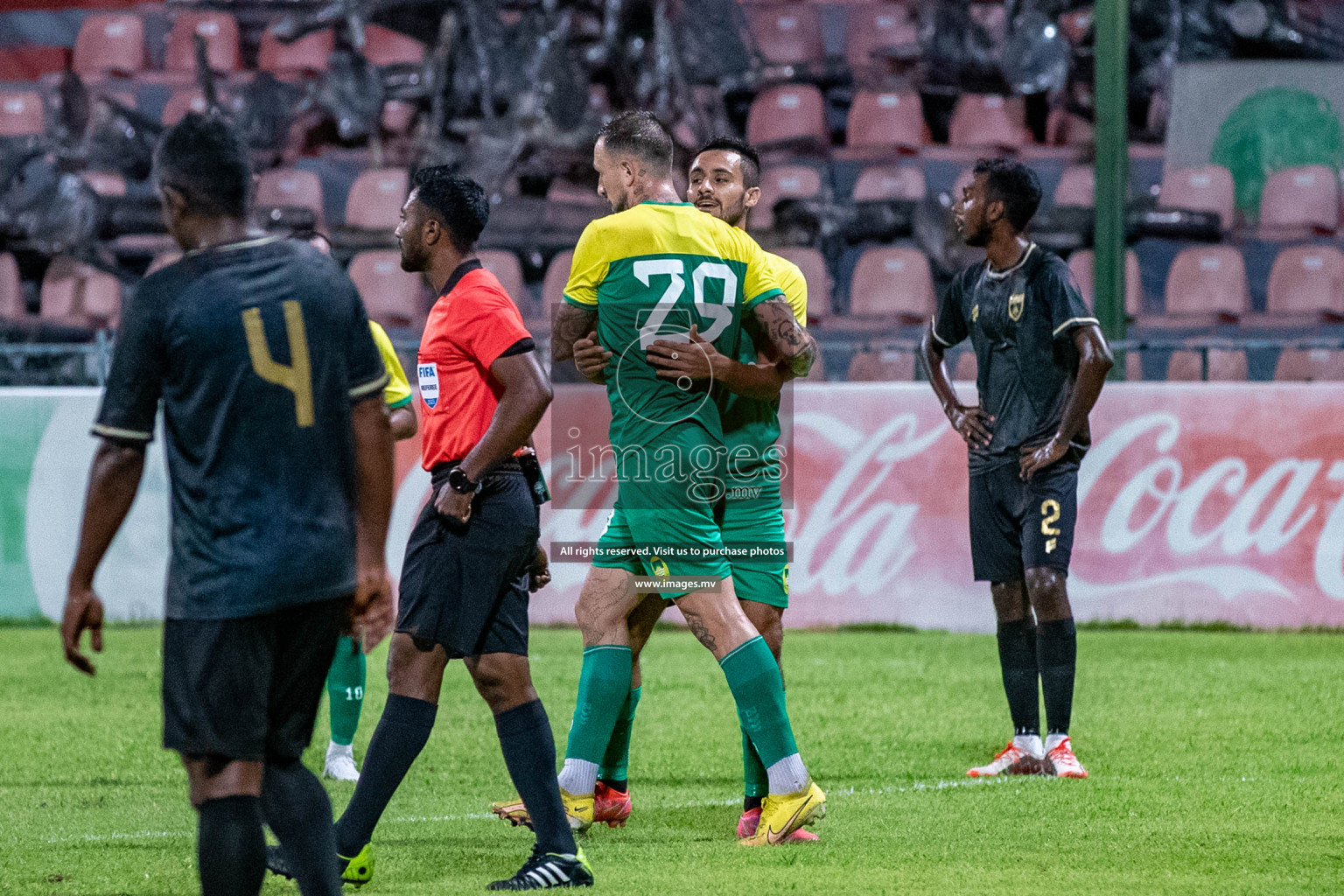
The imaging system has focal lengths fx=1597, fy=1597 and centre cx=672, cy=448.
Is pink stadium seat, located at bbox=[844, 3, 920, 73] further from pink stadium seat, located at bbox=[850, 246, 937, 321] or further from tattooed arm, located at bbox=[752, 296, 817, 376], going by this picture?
tattooed arm, located at bbox=[752, 296, 817, 376]

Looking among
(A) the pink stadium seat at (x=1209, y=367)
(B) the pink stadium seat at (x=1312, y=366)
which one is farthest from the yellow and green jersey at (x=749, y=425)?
(B) the pink stadium seat at (x=1312, y=366)

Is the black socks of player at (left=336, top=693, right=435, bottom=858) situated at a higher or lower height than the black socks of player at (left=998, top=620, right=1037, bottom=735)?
higher

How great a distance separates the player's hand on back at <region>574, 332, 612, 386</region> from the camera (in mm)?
4723

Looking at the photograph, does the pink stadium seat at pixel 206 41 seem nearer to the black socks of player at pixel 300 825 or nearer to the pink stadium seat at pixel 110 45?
the pink stadium seat at pixel 110 45

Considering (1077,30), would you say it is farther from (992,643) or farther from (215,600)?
(215,600)

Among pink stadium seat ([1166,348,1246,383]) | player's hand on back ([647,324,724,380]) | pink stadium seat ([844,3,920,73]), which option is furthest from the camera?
pink stadium seat ([844,3,920,73])

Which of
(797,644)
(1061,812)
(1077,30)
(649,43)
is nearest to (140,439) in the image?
(1061,812)

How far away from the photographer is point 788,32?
17141mm

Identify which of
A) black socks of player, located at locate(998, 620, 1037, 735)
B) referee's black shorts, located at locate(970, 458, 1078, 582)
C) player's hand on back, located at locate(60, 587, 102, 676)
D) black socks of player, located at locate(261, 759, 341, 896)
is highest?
player's hand on back, located at locate(60, 587, 102, 676)

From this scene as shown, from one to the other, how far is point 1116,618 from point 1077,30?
27.7 ft

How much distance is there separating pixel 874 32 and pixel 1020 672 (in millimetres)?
12232

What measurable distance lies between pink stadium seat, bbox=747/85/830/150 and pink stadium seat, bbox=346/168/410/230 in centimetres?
350

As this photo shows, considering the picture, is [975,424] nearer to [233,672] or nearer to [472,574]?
[472,574]

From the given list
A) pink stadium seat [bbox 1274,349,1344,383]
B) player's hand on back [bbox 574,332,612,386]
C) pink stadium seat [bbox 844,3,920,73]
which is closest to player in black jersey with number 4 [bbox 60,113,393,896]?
player's hand on back [bbox 574,332,612,386]
